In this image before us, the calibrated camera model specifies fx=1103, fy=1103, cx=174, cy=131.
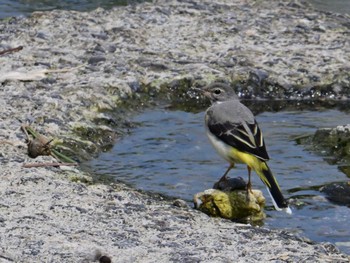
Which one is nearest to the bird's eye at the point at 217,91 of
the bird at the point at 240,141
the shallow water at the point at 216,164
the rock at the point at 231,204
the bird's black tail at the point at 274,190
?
the bird at the point at 240,141

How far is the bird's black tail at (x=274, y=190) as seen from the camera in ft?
24.8

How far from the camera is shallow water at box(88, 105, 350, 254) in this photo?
7.81 meters

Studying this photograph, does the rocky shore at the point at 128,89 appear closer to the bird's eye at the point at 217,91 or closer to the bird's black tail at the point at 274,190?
the bird's black tail at the point at 274,190

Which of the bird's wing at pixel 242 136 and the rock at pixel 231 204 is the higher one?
the bird's wing at pixel 242 136

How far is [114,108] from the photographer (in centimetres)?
1001

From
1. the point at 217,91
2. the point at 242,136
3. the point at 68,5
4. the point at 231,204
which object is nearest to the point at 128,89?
the point at 217,91

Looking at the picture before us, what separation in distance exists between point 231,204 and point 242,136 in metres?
0.65

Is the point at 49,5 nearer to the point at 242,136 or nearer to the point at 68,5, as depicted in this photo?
the point at 68,5

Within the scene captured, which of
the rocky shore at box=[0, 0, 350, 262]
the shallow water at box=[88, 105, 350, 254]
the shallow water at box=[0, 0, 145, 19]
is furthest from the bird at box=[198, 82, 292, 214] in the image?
the shallow water at box=[0, 0, 145, 19]

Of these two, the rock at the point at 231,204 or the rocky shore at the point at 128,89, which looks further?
the rock at the point at 231,204

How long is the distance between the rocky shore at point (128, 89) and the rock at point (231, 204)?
13cm

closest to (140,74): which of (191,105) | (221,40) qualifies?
(191,105)

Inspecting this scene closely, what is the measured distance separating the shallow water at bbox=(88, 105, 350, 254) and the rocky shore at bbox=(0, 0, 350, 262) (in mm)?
285

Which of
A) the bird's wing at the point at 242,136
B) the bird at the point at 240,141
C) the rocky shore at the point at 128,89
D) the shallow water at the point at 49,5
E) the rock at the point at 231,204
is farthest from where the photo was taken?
the shallow water at the point at 49,5
